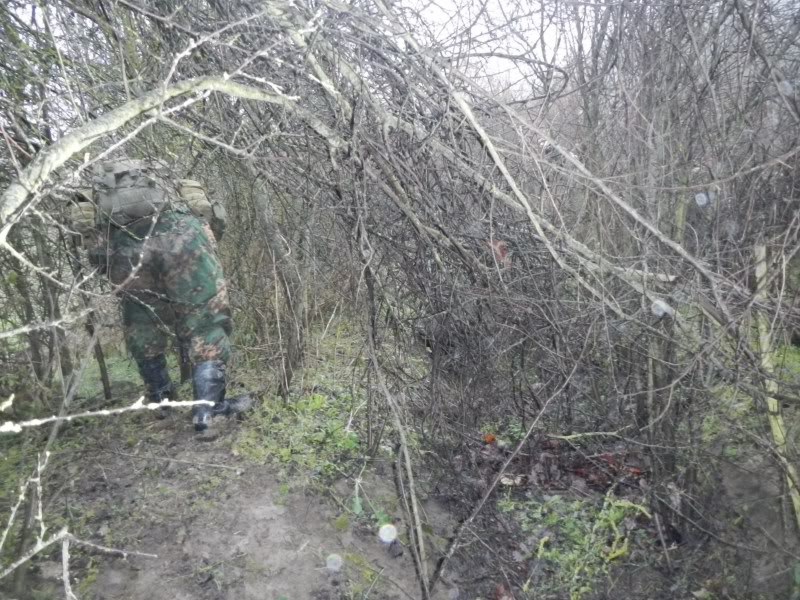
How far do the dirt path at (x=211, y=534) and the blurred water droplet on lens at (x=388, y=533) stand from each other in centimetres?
4

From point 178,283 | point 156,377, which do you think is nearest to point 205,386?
point 156,377

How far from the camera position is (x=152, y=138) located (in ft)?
9.76

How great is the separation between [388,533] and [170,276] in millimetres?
2177

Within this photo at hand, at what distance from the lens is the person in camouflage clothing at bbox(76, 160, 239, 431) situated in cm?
350

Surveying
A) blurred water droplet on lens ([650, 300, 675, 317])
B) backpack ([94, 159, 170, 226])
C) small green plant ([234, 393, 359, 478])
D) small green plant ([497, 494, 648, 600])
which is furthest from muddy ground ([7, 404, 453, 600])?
blurred water droplet on lens ([650, 300, 675, 317])

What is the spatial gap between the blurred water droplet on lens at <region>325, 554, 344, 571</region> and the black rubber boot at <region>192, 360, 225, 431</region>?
4.66ft

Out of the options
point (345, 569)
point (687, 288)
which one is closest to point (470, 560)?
point (345, 569)

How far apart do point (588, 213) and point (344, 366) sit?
224 centimetres

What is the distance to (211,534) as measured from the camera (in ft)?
9.16

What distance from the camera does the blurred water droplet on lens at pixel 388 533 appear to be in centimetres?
291

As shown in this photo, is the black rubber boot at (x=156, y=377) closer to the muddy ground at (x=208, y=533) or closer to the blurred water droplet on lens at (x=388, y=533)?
the muddy ground at (x=208, y=533)

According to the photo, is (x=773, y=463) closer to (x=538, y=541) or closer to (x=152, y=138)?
(x=538, y=541)

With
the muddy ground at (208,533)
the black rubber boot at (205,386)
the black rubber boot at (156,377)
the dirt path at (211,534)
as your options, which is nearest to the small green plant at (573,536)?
the muddy ground at (208,533)

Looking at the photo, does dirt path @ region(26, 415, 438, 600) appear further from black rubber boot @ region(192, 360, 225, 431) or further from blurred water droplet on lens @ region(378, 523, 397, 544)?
black rubber boot @ region(192, 360, 225, 431)
